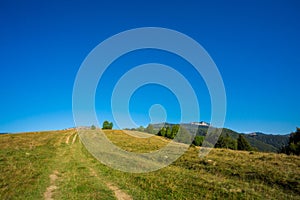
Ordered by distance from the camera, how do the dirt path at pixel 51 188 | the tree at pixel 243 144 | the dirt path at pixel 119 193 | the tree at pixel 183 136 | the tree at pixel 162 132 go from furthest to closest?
1. the tree at pixel 162 132
2. the tree at pixel 183 136
3. the tree at pixel 243 144
4. the dirt path at pixel 51 188
5. the dirt path at pixel 119 193

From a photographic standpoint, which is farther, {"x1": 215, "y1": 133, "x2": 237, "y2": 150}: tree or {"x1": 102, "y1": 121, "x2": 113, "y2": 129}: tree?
{"x1": 102, "y1": 121, "x2": 113, "y2": 129}: tree

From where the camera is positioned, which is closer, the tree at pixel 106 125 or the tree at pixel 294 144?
the tree at pixel 294 144

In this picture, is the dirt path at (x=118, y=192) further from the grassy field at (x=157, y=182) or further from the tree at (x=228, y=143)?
the tree at (x=228, y=143)

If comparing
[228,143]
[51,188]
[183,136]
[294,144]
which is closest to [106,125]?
[183,136]

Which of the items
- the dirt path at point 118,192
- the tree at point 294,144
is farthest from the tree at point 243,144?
the dirt path at point 118,192

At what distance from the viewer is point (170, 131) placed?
87.2 m

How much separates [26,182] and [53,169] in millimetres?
4542

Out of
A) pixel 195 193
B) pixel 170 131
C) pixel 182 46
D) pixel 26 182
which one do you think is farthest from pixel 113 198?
pixel 170 131

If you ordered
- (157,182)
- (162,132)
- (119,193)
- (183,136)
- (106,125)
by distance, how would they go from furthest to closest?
(106,125) → (162,132) → (183,136) → (157,182) → (119,193)

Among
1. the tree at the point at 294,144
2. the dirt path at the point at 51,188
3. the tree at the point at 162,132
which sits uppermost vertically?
the tree at the point at 162,132

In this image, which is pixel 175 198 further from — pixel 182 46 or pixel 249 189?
pixel 182 46

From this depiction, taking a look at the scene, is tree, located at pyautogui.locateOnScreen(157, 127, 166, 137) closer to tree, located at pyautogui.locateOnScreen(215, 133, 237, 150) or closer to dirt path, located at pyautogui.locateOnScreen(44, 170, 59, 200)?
tree, located at pyautogui.locateOnScreen(215, 133, 237, 150)

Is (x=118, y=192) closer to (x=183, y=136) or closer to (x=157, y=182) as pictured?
(x=157, y=182)

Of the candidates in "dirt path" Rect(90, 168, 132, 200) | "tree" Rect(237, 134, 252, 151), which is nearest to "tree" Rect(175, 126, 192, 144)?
"tree" Rect(237, 134, 252, 151)
